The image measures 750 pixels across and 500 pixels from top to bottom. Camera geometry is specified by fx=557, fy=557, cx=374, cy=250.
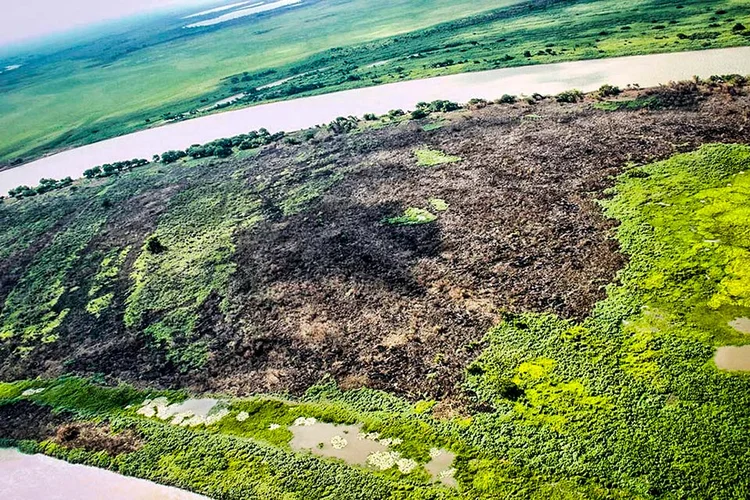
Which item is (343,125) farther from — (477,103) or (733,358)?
(733,358)

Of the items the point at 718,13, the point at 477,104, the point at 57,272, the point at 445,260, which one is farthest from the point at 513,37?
the point at 57,272

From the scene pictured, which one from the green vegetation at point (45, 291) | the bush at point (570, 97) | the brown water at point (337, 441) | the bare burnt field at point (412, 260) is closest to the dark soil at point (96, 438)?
the bare burnt field at point (412, 260)

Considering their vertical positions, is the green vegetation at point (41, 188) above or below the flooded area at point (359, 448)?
above

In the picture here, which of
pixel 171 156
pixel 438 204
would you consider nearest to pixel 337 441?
pixel 438 204

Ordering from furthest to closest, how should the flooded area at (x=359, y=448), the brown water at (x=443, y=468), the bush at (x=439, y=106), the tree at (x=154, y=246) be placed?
the bush at (x=439, y=106) → the tree at (x=154, y=246) → the flooded area at (x=359, y=448) → the brown water at (x=443, y=468)

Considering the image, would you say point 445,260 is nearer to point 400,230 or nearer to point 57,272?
point 400,230

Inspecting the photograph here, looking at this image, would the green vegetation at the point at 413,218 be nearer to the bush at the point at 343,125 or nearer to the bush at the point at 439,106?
the bush at the point at 439,106
